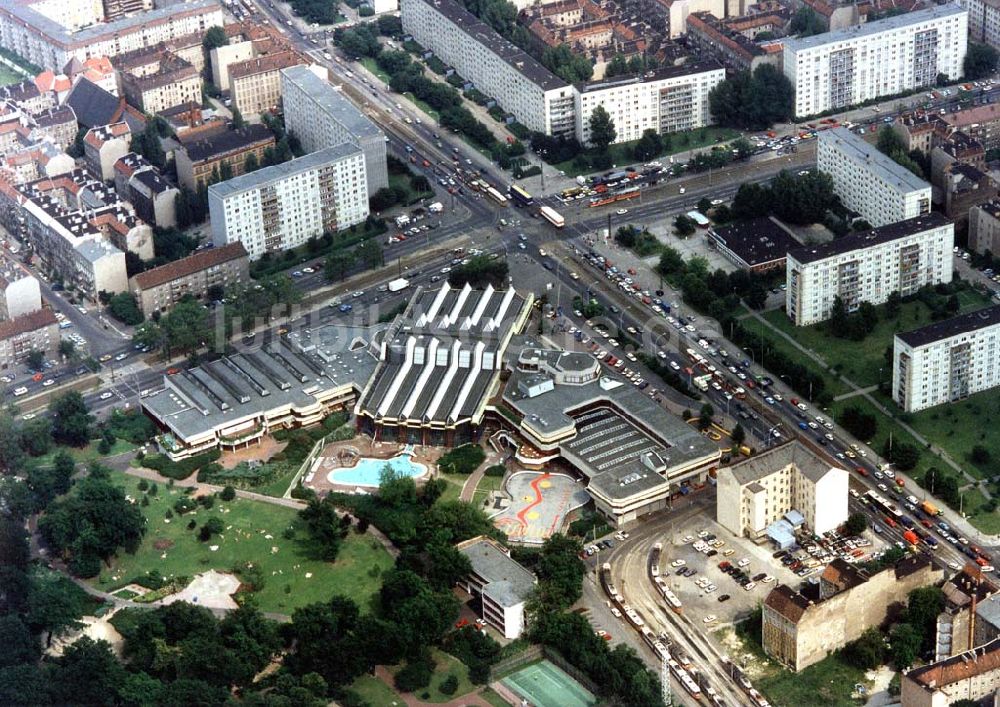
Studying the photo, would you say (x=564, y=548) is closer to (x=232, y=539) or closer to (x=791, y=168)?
(x=232, y=539)

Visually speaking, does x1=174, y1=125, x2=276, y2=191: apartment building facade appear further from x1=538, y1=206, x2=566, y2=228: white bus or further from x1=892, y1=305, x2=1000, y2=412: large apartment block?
x1=892, y1=305, x2=1000, y2=412: large apartment block

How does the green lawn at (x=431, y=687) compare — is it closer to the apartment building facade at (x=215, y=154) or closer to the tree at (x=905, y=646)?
the tree at (x=905, y=646)

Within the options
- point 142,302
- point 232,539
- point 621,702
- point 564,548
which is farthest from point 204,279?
point 621,702

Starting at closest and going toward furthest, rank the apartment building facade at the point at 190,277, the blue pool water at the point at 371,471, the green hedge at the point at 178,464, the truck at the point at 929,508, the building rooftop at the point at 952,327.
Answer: the truck at the point at 929,508, the blue pool water at the point at 371,471, the green hedge at the point at 178,464, the building rooftop at the point at 952,327, the apartment building facade at the point at 190,277

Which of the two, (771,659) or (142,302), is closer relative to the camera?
(771,659)

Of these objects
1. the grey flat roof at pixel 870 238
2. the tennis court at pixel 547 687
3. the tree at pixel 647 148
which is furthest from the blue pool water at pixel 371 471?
the tree at pixel 647 148

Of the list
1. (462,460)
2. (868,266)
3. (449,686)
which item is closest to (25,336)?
(462,460)
